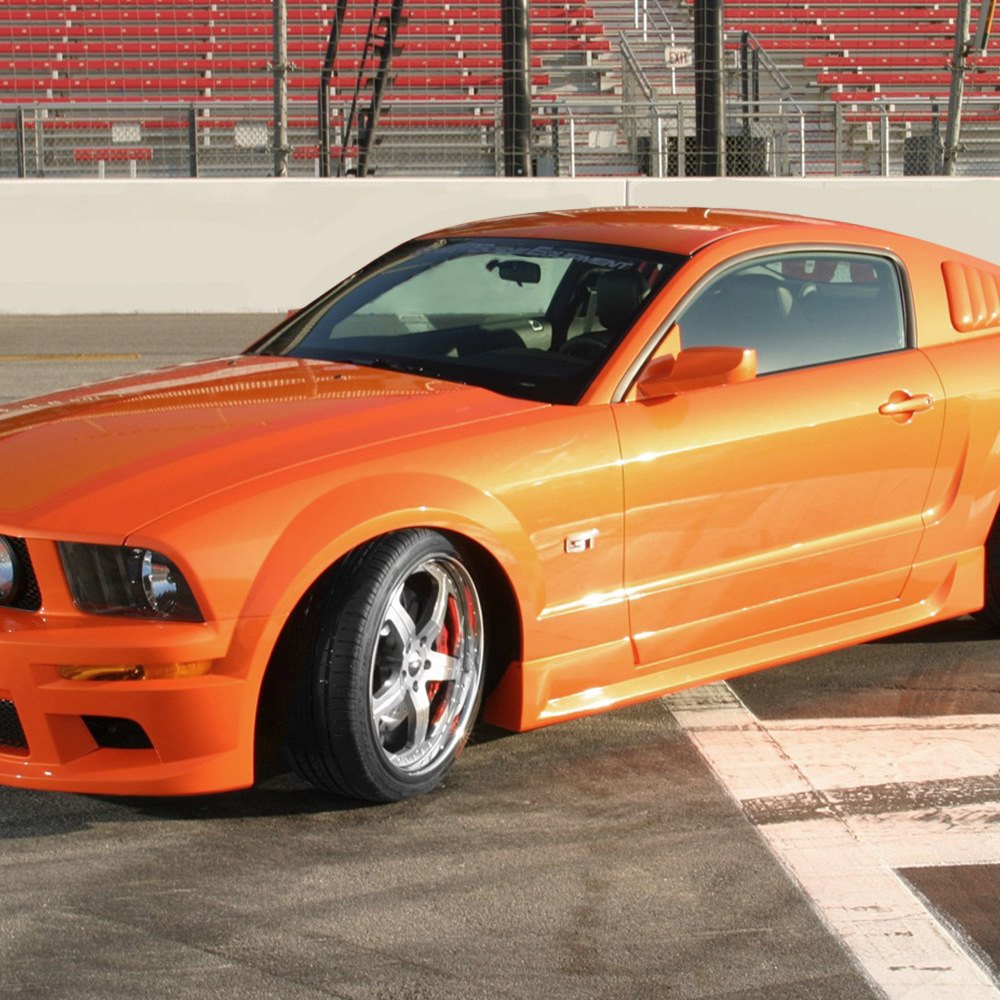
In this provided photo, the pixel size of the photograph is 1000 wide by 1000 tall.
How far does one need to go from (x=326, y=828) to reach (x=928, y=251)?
9.43 feet

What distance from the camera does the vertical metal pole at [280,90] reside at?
17094 millimetres

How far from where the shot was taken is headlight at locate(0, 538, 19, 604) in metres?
A: 4.21

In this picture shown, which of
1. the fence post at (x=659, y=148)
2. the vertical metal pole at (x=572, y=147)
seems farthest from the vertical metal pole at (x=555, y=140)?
the fence post at (x=659, y=148)

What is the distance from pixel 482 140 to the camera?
18.1 metres

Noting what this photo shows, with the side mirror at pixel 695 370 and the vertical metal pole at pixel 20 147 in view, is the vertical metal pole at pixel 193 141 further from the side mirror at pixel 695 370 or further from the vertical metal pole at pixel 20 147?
the side mirror at pixel 695 370

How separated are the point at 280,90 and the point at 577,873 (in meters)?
13.9

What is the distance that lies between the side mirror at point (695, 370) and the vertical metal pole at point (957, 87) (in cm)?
1382

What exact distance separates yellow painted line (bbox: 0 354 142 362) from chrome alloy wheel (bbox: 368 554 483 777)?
9.35 metres

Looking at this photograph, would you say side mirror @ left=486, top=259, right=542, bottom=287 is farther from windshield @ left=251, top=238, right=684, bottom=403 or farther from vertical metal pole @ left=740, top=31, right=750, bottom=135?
vertical metal pole @ left=740, top=31, right=750, bottom=135

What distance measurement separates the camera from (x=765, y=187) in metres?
18.1

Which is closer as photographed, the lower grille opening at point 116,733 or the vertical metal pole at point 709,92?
the lower grille opening at point 116,733

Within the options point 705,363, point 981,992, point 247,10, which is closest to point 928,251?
point 705,363

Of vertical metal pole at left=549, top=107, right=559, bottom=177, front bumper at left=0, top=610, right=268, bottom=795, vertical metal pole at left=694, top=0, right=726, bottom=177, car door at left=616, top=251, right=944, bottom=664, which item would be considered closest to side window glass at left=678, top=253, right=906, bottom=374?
car door at left=616, top=251, right=944, bottom=664

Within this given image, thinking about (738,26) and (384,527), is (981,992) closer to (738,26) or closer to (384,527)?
(384,527)
